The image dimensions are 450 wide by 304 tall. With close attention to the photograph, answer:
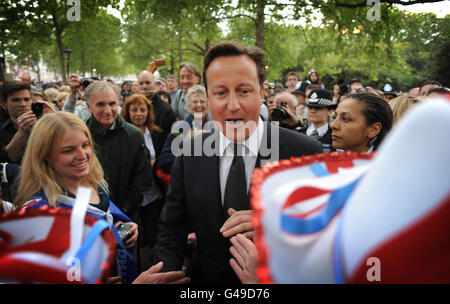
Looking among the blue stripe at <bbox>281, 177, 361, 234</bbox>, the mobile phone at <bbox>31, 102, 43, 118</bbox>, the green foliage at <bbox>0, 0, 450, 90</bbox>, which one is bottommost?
the blue stripe at <bbox>281, 177, 361, 234</bbox>

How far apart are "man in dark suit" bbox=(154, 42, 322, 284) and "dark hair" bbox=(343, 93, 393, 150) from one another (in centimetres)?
75

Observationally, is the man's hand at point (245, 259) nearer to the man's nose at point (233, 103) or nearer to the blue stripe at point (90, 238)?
the blue stripe at point (90, 238)

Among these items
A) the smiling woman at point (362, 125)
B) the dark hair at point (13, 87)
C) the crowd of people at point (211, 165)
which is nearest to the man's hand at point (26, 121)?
the dark hair at point (13, 87)

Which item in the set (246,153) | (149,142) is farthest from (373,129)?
(149,142)

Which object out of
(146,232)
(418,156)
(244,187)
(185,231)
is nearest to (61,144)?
(185,231)

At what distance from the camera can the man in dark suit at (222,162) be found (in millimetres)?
1461

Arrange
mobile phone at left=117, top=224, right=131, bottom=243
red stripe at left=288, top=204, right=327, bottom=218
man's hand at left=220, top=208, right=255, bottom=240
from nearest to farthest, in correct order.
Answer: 1. red stripe at left=288, top=204, right=327, bottom=218
2. man's hand at left=220, top=208, right=255, bottom=240
3. mobile phone at left=117, top=224, right=131, bottom=243

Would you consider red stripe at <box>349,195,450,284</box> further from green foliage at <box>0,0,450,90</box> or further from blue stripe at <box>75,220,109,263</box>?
green foliage at <box>0,0,450,90</box>

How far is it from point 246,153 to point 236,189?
225 millimetres

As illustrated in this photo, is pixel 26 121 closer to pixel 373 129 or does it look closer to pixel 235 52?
pixel 235 52

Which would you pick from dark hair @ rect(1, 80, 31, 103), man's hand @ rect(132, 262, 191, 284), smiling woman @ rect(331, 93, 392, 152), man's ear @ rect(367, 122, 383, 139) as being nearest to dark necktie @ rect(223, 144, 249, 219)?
man's hand @ rect(132, 262, 191, 284)

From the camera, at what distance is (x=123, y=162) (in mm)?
3309

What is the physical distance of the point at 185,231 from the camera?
5.69 feet

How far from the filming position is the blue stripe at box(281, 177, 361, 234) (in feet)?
1.72
